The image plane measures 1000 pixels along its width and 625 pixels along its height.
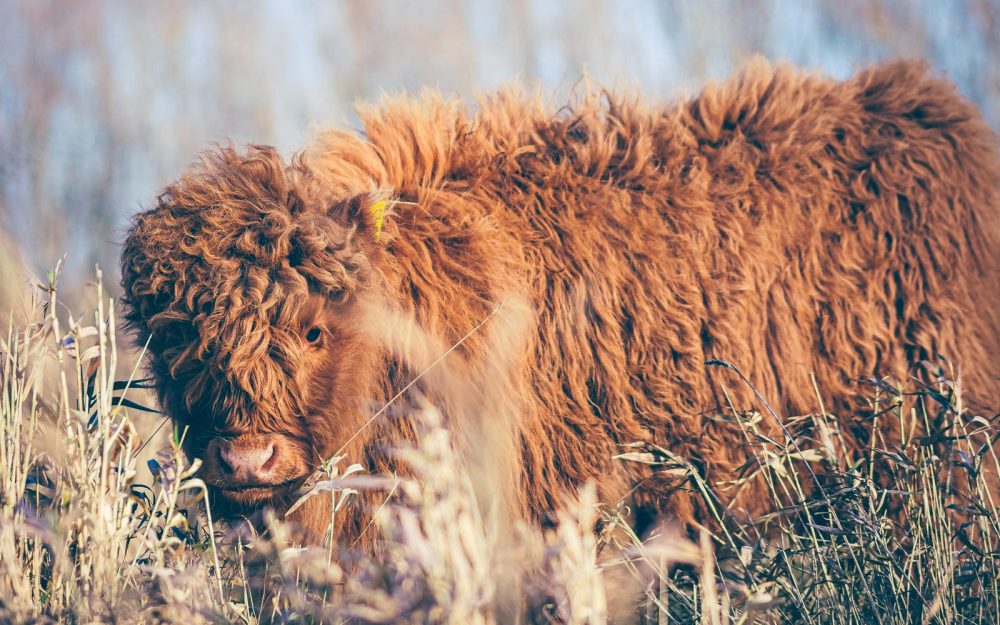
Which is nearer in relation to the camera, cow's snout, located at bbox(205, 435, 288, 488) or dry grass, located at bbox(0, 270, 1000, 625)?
dry grass, located at bbox(0, 270, 1000, 625)

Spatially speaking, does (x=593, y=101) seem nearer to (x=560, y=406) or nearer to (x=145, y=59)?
(x=560, y=406)

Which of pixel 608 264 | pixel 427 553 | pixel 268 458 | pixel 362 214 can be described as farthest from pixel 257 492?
pixel 608 264

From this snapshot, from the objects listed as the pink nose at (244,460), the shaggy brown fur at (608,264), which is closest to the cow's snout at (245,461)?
the pink nose at (244,460)

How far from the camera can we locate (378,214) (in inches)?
131

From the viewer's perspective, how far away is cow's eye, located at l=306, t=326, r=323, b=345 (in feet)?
10.3

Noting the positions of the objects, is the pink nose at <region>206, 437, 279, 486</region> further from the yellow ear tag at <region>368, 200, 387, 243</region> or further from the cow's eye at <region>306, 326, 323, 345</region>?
the yellow ear tag at <region>368, 200, 387, 243</region>

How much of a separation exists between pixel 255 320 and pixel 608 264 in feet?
4.74

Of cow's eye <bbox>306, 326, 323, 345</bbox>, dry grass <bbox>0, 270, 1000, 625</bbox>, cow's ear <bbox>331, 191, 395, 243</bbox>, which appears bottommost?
dry grass <bbox>0, 270, 1000, 625</bbox>

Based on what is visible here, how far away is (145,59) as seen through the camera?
14.3 m

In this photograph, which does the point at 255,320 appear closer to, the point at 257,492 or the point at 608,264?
the point at 257,492

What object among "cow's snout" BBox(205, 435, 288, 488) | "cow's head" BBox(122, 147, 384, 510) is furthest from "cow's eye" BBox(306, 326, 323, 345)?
"cow's snout" BBox(205, 435, 288, 488)

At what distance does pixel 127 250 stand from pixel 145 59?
12606 millimetres

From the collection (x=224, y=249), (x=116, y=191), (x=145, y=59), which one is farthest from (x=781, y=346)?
(x=145, y=59)

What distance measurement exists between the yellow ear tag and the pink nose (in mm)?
926
